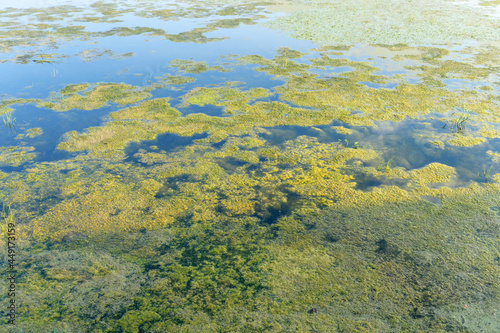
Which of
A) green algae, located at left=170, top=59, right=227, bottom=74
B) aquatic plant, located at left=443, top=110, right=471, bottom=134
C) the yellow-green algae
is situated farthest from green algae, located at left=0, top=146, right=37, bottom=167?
aquatic plant, located at left=443, top=110, right=471, bottom=134

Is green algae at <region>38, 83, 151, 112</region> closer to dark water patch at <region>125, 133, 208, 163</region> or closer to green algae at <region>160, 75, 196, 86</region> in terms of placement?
green algae at <region>160, 75, 196, 86</region>

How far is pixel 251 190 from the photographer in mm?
3410

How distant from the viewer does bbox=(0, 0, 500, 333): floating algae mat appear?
2.23m

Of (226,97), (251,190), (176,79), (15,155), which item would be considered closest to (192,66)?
(176,79)

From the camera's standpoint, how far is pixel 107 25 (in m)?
9.79

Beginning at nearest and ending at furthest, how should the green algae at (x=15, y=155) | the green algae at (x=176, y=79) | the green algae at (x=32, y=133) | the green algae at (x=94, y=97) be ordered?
the green algae at (x=15, y=155)
the green algae at (x=32, y=133)
the green algae at (x=94, y=97)
the green algae at (x=176, y=79)

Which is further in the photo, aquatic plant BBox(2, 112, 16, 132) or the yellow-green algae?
aquatic plant BBox(2, 112, 16, 132)

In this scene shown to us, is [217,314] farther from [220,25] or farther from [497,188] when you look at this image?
[220,25]

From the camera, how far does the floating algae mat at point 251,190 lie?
2.23 m

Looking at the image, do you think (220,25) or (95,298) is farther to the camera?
(220,25)

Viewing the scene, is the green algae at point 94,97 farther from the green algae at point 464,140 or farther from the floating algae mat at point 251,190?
the green algae at point 464,140

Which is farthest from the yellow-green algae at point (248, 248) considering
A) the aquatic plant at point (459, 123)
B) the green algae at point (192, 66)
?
the green algae at point (192, 66)

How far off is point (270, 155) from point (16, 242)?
104 inches

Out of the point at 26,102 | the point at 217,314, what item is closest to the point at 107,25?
the point at 26,102
